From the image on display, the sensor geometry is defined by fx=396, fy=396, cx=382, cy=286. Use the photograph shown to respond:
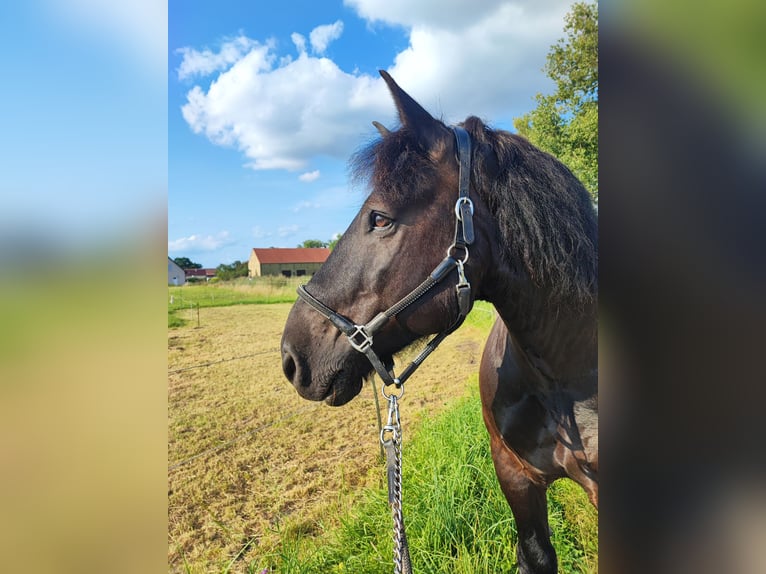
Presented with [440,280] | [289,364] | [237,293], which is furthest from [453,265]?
[237,293]

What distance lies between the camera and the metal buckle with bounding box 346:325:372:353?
5.98 feet

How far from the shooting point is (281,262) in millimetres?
35625

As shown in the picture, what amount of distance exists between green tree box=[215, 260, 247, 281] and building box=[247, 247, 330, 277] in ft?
3.23

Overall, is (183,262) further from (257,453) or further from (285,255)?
(285,255)

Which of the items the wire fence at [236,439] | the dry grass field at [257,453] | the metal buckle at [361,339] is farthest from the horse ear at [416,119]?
the wire fence at [236,439]

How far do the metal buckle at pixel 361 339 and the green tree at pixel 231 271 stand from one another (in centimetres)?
2766

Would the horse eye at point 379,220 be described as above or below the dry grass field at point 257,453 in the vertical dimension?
above

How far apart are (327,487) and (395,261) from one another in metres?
4.08

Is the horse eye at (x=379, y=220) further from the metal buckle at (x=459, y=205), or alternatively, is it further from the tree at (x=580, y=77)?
the tree at (x=580, y=77)

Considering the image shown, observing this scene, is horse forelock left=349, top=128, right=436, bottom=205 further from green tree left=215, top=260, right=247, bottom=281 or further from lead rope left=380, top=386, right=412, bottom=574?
green tree left=215, top=260, right=247, bottom=281

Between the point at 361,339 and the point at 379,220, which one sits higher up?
the point at 379,220

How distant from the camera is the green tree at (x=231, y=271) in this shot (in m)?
→ 28.7

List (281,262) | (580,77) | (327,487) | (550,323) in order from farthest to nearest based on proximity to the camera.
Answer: (281,262) → (327,487) → (550,323) → (580,77)
